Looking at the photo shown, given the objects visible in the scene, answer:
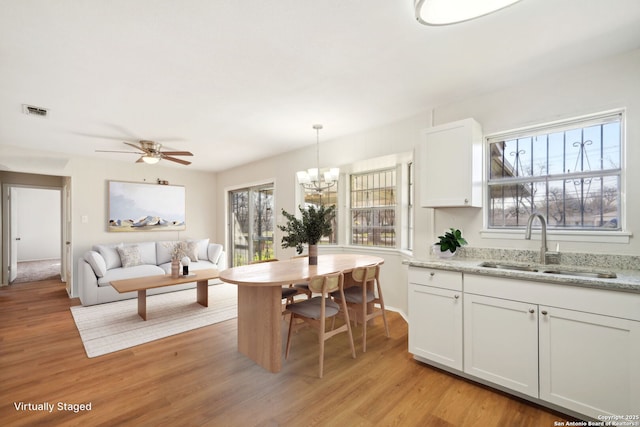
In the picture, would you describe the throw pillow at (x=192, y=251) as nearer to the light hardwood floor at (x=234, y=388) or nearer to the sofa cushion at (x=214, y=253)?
the sofa cushion at (x=214, y=253)

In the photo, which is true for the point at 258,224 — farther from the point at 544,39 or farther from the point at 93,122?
the point at 544,39

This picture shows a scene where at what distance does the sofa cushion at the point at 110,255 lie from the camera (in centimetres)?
498

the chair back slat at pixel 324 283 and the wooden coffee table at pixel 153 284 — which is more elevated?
the chair back slat at pixel 324 283

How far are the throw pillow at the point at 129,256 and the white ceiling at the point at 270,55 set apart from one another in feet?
7.91

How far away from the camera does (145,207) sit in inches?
236

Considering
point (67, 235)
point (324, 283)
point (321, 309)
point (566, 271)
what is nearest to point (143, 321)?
point (321, 309)

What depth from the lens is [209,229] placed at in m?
7.04

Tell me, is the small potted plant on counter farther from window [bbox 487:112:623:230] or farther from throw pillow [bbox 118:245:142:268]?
throw pillow [bbox 118:245:142:268]

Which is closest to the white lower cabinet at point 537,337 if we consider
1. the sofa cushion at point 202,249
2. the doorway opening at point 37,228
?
the sofa cushion at point 202,249

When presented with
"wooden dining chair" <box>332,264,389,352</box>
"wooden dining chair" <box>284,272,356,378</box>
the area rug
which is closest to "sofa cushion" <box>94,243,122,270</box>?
the area rug

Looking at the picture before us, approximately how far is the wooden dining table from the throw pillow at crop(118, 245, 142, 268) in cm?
340

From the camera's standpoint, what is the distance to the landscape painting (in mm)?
5625

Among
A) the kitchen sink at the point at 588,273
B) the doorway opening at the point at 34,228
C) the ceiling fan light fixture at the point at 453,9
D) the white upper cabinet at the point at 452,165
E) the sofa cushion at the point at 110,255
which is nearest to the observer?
the ceiling fan light fixture at the point at 453,9

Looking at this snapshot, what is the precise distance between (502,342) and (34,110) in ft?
16.3
